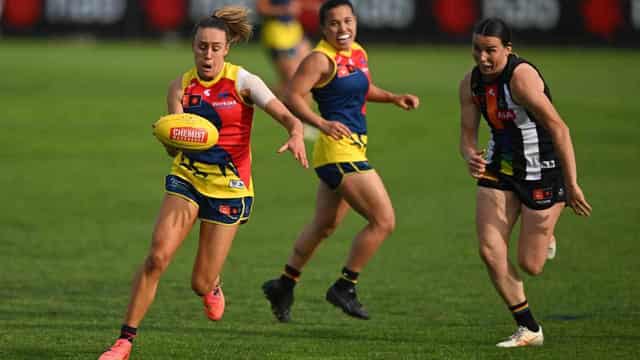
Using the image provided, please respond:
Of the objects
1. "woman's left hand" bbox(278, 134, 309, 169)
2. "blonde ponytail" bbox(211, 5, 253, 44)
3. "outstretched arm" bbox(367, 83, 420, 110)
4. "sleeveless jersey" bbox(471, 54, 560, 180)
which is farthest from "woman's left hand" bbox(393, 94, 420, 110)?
"woman's left hand" bbox(278, 134, 309, 169)

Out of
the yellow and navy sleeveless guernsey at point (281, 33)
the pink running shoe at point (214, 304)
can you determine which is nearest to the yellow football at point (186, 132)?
the pink running shoe at point (214, 304)

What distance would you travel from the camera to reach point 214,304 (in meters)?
10.5

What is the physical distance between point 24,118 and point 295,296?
1571 cm

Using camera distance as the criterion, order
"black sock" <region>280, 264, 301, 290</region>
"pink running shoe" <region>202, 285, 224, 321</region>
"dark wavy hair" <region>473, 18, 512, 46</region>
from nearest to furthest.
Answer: "dark wavy hair" <region>473, 18, 512, 46</region> → "pink running shoe" <region>202, 285, 224, 321</region> → "black sock" <region>280, 264, 301, 290</region>

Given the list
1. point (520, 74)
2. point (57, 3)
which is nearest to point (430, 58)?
point (57, 3)

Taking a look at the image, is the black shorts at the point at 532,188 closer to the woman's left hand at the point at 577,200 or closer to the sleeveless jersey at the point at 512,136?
the sleeveless jersey at the point at 512,136

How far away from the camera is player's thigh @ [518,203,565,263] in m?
10.2

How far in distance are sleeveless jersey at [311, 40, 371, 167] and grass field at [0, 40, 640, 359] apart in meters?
1.34

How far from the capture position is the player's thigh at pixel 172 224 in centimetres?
925

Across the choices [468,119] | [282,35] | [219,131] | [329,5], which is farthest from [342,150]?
[282,35]

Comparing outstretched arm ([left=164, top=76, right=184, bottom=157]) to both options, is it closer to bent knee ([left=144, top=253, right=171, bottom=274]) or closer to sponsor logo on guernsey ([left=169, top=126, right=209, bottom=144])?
sponsor logo on guernsey ([left=169, top=126, right=209, bottom=144])

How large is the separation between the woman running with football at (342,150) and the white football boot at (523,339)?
1591 mm

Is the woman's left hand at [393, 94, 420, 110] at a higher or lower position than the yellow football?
lower

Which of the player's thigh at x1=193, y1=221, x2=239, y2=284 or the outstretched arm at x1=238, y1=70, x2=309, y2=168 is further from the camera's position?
the player's thigh at x1=193, y1=221, x2=239, y2=284
